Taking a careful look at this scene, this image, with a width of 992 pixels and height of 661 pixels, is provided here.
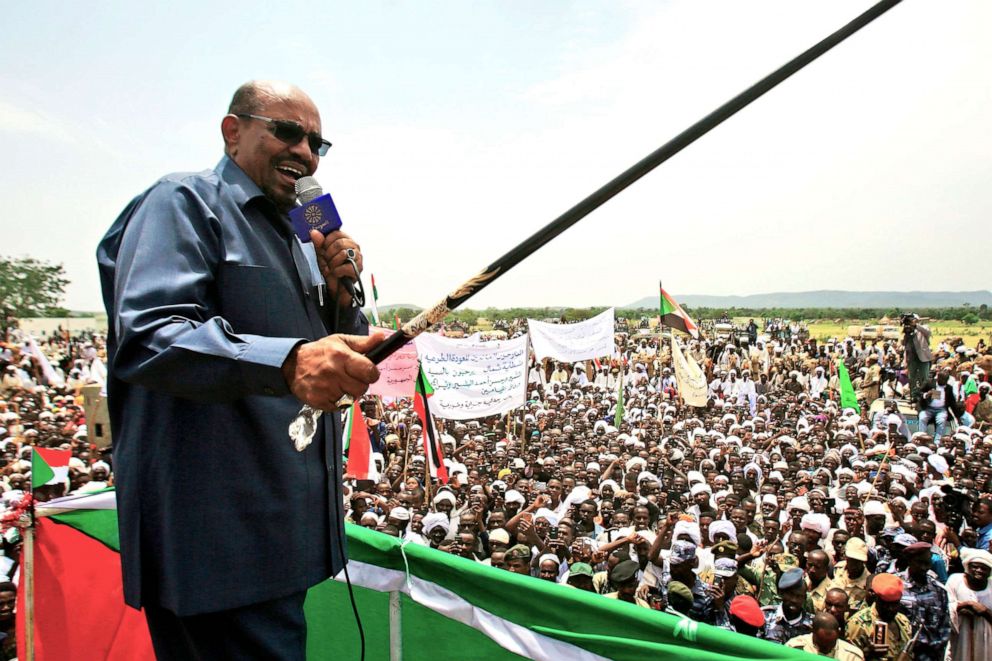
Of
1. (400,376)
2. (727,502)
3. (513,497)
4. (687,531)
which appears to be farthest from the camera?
(727,502)

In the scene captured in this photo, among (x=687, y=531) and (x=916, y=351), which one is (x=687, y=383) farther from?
(x=687, y=531)

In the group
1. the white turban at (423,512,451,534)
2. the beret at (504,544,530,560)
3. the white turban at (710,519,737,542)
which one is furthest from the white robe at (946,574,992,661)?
the white turban at (423,512,451,534)

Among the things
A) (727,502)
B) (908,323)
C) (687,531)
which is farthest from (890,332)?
(687,531)

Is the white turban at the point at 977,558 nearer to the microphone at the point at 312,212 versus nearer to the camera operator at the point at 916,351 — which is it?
the microphone at the point at 312,212

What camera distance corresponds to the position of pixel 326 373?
101 cm

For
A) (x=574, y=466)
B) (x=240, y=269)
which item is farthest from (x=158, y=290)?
(x=574, y=466)

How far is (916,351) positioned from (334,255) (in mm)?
16741

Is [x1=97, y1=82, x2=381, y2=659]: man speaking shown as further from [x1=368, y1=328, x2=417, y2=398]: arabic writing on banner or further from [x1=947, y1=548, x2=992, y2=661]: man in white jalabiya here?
[x1=368, y1=328, x2=417, y2=398]: arabic writing on banner

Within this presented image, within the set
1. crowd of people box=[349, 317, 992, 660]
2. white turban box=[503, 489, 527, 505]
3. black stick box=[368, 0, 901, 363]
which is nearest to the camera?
black stick box=[368, 0, 901, 363]

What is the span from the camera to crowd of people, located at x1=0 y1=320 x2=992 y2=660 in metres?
5.11

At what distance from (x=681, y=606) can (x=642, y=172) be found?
4.01 metres

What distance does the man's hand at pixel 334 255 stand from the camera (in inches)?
57.1

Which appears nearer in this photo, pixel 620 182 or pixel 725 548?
pixel 620 182

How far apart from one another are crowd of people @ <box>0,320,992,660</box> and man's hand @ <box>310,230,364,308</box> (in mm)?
2354
